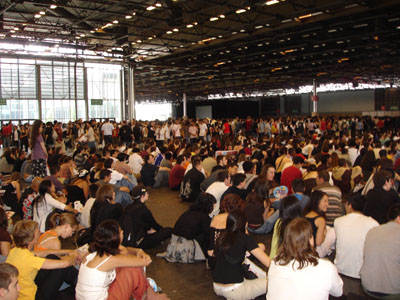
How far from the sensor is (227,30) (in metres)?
18.2

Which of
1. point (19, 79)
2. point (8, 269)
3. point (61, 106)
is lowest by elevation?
point (8, 269)

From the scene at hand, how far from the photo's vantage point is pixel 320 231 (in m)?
4.71

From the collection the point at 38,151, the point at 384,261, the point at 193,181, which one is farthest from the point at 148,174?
the point at 384,261

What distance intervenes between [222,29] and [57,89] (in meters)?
14.8

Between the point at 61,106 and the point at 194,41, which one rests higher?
the point at 194,41

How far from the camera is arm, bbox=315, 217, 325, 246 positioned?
4648 mm

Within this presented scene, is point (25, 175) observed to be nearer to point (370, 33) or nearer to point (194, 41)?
point (194, 41)

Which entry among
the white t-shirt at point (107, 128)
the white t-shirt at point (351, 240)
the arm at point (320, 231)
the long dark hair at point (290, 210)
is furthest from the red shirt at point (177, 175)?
the white t-shirt at point (107, 128)

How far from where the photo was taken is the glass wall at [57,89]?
25.8m

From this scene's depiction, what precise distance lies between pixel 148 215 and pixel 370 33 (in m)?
15.9

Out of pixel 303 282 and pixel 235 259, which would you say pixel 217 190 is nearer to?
pixel 235 259

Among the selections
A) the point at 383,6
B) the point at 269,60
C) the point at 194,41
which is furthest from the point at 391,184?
the point at 269,60

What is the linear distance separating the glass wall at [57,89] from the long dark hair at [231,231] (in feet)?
82.7

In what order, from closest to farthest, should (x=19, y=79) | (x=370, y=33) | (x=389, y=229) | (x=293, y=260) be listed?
(x=293, y=260), (x=389, y=229), (x=370, y=33), (x=19, y=79)
